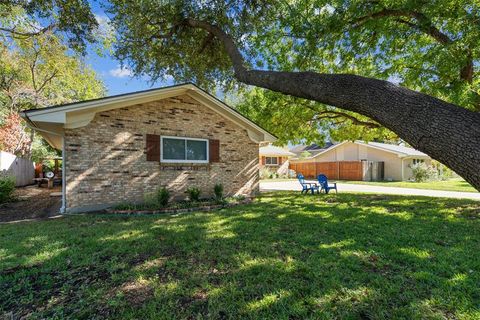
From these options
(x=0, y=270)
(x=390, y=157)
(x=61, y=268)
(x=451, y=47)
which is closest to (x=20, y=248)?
(x=0, y=270)

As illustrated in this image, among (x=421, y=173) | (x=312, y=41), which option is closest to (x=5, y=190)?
(x=312, y=41)

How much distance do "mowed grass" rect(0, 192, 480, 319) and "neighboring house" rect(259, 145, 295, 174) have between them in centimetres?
2394

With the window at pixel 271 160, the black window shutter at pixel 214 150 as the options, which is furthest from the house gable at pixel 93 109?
the window at pixel 271 160

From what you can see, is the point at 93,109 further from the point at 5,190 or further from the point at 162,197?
the point at 5,190

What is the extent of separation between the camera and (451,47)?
20.3ft

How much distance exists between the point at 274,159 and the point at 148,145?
23.7 metres

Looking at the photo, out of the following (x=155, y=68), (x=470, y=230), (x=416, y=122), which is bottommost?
(x=470, y=230)

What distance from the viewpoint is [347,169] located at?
85.3 ft

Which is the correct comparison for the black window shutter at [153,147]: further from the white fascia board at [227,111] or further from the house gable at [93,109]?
the white fascia board at [227,111]

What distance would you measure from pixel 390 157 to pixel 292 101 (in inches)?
743

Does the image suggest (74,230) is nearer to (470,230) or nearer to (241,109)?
(470,230)

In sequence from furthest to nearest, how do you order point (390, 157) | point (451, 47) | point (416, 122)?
1. point (390, 157)
2. point (451, 47)
3. point (416, 122)

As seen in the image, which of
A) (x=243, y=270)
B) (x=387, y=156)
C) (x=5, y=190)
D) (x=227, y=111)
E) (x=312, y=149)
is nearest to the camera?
(x=243, y=270)

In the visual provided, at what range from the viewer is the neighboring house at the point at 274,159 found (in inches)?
1174
